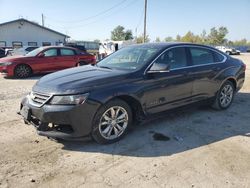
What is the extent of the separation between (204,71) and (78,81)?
2.85 m

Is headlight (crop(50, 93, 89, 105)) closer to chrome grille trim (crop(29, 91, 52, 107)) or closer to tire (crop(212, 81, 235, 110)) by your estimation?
chrome grille trim (crop(29, 91, 52, 107))

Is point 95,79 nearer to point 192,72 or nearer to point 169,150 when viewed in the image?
point 169,150

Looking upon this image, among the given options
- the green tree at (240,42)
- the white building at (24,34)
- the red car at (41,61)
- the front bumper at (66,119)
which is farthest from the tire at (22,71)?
the green tree at (240,42)

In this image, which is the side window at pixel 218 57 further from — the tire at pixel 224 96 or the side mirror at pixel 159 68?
the side mirror at pixel 159 68

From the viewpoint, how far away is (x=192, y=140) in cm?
452

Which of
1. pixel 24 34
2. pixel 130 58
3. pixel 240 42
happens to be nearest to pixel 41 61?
pixel 130 58

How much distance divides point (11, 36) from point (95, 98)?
31.4 meters

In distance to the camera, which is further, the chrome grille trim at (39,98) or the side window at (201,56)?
the side window at (201,56)

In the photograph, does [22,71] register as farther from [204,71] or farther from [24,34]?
[24,34]

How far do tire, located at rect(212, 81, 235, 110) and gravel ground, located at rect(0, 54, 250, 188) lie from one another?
0.86m

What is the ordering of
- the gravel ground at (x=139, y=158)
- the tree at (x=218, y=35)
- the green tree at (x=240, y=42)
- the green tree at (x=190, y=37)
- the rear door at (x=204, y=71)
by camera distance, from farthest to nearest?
the green tree at (x=240, y=42), the green tree at (x=190, y=37), the tree at (x=218, y=35), the rear door at (x=204, y=71), the gravel ground at (x=139, y=158)

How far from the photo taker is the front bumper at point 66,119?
3.78 metres

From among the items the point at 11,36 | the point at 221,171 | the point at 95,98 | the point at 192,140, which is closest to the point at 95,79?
the point at 95,98

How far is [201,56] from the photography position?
574 centimetres
